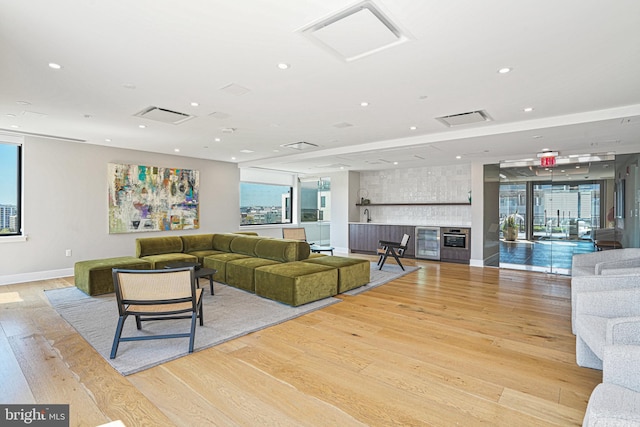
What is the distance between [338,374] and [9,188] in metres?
7.00

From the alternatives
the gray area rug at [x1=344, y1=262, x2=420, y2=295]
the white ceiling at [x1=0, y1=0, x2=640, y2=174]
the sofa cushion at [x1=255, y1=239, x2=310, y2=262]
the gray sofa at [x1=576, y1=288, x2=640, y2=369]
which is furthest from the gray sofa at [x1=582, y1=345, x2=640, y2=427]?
the sofa cushion at [x1=255, y1=239, x2=310, y2=262]

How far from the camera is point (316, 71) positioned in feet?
10.4

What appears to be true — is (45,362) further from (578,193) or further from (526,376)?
(578,193)

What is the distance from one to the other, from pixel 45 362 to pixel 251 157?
619 cm

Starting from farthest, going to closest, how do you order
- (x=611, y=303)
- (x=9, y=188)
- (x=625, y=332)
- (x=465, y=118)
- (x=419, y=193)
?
1. (x=419, y=193)
2. (x=9, y=188)
3. (x=465, y=118)
4. (x=611, y=303)
5. (x=625, y=332)

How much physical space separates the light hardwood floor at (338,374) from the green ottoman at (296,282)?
1.47ft

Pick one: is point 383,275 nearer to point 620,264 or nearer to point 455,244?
point 455,244

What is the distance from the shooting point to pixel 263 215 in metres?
10.6

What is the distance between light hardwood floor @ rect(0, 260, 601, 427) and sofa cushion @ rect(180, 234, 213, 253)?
2712 millimetres

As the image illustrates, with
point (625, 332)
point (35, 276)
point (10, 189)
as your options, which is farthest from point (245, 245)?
point (625, 332)

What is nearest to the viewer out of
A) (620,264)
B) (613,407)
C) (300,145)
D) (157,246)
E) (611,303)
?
(613,407)

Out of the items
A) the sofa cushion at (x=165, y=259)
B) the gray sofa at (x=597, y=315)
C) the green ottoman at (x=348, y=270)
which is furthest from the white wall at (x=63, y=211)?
the gray sofa at (x=597, y=315)

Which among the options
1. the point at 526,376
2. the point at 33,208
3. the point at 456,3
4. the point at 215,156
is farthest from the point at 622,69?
the point at 33,208

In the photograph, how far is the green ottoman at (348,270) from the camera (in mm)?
5152
